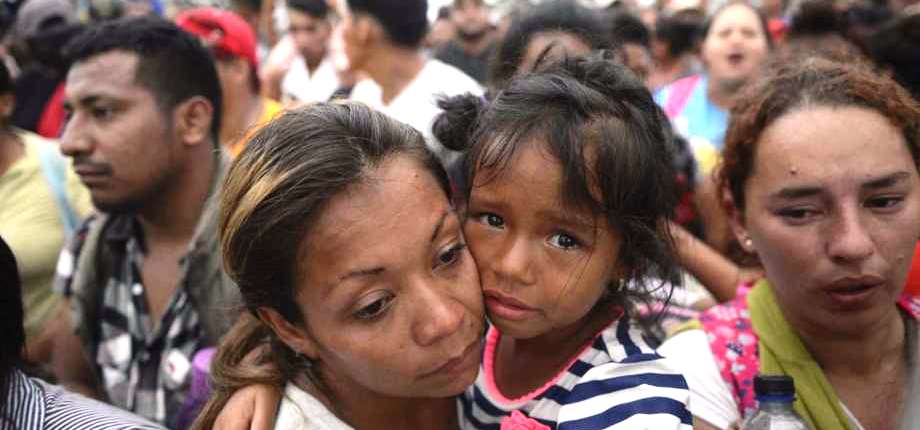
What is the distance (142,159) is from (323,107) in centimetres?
167

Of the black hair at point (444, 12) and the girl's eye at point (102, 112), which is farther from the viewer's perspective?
the black hair at point (444, 12)

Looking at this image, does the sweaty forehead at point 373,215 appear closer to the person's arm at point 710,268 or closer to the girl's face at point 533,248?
the girl's face at point 533,248

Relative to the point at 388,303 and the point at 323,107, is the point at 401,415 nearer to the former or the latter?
the point at 388,303

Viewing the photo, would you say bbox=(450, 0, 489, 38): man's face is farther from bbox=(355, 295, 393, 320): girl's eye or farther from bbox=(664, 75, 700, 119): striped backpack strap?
bbox=(355, 295, 393, 320): girl's eye

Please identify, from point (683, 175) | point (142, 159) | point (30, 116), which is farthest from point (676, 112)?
point (30, 116)

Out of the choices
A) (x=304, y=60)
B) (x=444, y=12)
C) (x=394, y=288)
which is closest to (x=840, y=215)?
(x=394, y=288)

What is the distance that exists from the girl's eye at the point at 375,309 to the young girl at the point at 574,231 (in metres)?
0.22

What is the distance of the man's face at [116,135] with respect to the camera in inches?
131

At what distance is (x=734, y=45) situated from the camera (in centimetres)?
566

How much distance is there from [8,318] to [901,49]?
3.68 meters

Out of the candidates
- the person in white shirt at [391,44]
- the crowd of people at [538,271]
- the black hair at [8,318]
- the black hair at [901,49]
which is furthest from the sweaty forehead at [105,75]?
the black hair at [901,49]

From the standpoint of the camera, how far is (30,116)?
19.2 feet

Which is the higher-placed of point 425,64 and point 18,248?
point 425,64

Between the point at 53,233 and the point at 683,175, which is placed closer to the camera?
the point at 683,175
